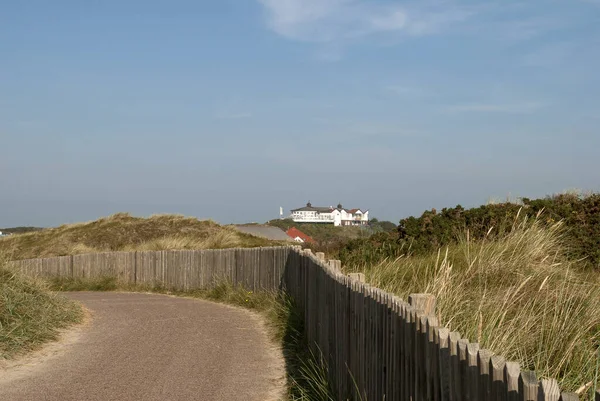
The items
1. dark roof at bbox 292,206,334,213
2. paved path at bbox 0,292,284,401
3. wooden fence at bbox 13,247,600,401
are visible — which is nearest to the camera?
wooden fence at bbox 13,247,600,401

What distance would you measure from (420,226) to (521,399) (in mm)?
12696

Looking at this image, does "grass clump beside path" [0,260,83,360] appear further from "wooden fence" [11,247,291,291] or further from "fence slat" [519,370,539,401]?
"fence slat" [519,370,539,401]

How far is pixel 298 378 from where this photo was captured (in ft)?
28.2

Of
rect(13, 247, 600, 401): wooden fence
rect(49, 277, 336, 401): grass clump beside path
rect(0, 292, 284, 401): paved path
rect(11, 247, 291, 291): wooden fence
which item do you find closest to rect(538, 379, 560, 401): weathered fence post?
rect(13, 247, 600, 401): wooden fence

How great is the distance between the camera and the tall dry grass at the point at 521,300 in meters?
5.82

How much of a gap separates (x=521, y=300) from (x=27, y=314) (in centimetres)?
786

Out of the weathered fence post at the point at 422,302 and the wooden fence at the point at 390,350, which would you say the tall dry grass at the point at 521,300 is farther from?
the wooden fence at the point at 390,350

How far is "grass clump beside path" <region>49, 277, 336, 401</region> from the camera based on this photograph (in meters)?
7.77

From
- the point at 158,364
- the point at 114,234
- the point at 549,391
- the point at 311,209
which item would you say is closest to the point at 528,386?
the point at 549,391

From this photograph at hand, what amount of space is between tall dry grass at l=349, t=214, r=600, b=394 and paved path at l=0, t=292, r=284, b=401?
2089 mm

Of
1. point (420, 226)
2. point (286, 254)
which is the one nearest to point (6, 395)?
point (286, 254)

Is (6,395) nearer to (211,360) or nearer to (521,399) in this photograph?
(211,360)

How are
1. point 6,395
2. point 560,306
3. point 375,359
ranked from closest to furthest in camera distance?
point 375,359, point 560,306, point 6,395

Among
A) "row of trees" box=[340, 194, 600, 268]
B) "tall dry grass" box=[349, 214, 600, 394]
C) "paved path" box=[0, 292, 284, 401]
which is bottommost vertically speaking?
"paved path" box=[0, 292, 284, 401]
